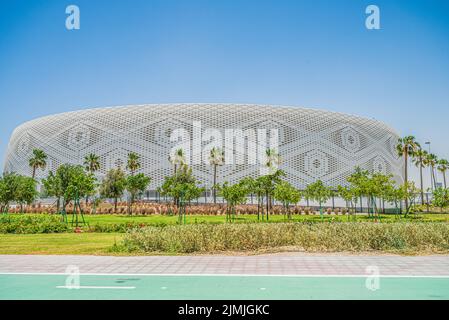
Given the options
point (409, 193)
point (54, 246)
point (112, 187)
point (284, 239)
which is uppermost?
point (112, 187)

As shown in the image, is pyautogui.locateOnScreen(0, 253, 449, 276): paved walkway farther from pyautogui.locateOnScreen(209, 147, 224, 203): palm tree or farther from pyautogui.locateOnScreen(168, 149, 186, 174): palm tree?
pyautogui.locateOnScreen(168, 149, 186, 174): palm tree

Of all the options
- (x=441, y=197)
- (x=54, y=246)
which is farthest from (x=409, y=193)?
(x=54, y=246)

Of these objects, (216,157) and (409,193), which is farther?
(216,157)

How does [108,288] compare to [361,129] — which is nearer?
[108,288]

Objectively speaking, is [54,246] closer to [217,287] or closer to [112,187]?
[217,287]

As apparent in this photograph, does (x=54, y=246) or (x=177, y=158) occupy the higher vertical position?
(x=177, y=158)

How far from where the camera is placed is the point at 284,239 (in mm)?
13258

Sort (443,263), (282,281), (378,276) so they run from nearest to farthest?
(282,281), (378,276), (443,263)

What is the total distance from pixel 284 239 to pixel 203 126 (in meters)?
64.3
